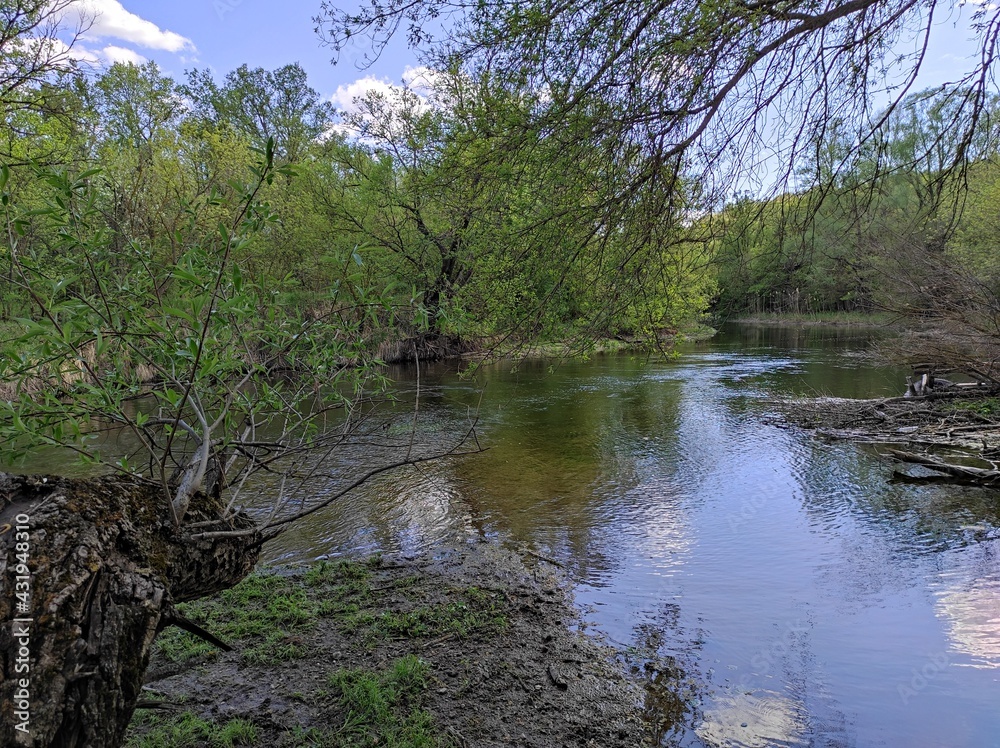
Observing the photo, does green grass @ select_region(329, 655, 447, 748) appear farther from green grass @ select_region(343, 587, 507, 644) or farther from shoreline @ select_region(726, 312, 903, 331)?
shoreline @ select_region(726, 312, 903, 331)

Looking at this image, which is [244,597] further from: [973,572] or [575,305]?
[973,572]

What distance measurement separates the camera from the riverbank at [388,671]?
3.07m

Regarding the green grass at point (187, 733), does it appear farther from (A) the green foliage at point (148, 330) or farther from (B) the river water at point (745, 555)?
(B) the river water at point (745, 555)

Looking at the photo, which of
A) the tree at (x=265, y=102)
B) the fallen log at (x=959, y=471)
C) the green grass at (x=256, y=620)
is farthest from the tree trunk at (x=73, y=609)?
the tree at (x=265, y=102)

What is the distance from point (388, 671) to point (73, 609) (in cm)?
233

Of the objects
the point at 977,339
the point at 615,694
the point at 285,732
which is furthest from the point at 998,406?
the point at 285,732

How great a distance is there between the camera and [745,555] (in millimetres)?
6164

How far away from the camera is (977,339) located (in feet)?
37.5

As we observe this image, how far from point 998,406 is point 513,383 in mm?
12267

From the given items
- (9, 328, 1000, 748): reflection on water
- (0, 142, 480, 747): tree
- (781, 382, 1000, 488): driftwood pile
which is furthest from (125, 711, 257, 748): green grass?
(781, 382, 1000, 488): driftwood pile

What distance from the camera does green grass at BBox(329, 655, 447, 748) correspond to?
2975 millimetres

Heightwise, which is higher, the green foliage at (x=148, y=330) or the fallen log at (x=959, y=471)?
the green foliage at (x=148, y=330)

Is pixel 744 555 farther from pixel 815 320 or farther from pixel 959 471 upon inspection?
pixel 815 320

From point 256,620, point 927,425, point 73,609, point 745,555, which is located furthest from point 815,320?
point 73,609
